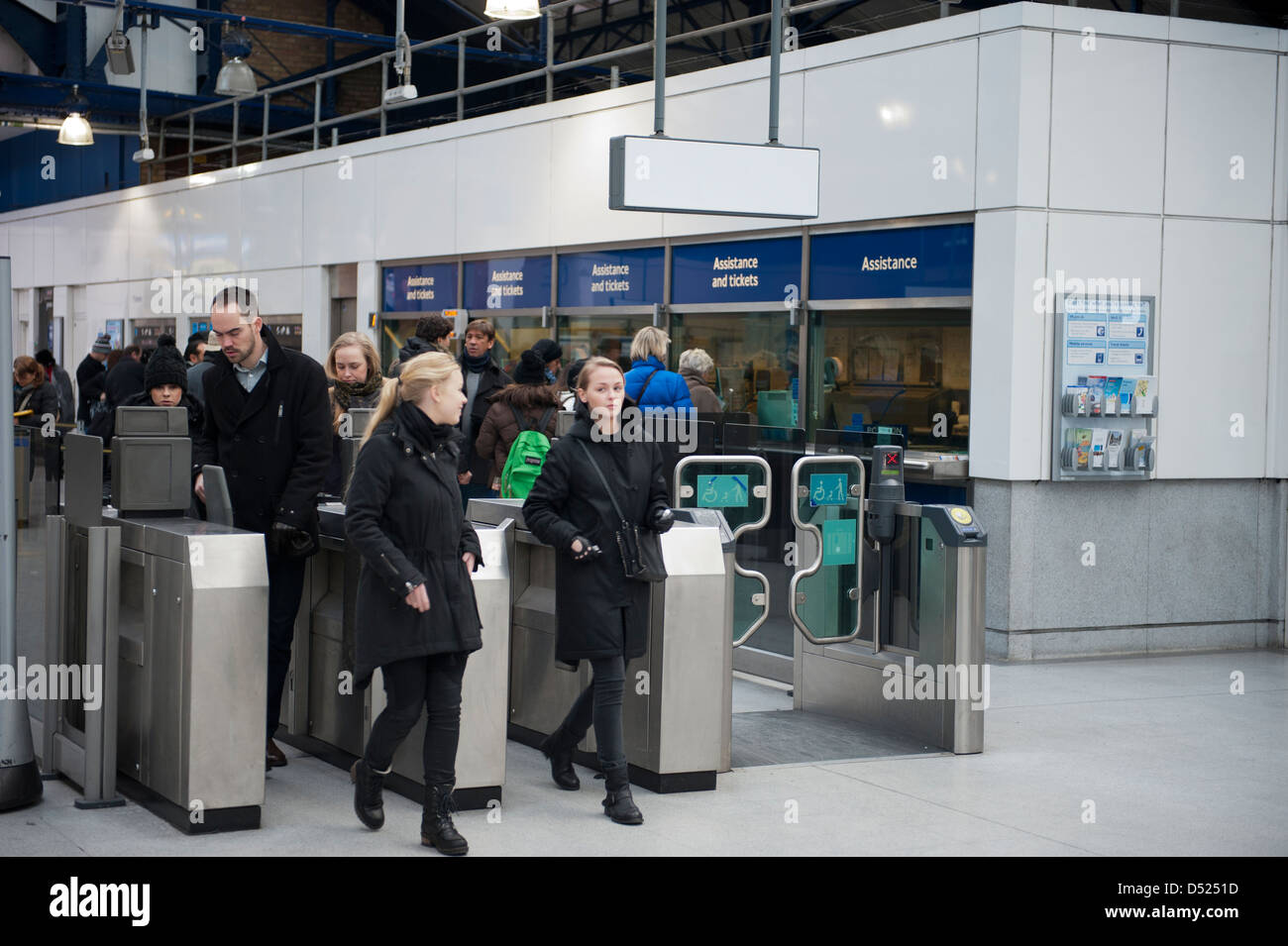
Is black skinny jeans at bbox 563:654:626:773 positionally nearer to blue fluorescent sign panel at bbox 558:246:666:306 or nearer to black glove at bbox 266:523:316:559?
black glove at bbox 266:523:316:559

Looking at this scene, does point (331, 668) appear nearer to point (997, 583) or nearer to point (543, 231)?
point (997, 583)

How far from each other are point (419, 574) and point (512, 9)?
6547 mm

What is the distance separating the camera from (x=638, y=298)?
12.5m

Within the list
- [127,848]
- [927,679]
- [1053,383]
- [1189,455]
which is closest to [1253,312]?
[1189,455]

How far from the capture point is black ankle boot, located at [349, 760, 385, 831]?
17.4 ft

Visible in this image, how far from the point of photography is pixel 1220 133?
9.63 metres

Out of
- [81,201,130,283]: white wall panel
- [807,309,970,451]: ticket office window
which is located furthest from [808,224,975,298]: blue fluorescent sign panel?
[81,201,130,283]: white wall panel

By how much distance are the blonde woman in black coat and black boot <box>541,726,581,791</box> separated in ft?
3.20

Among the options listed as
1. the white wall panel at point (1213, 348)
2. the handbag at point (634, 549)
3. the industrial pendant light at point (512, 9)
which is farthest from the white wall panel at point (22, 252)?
the handbag at point (634, 549)

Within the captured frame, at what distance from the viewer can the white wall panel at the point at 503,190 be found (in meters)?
13.6

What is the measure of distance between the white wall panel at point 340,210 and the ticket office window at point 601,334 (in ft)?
12.2

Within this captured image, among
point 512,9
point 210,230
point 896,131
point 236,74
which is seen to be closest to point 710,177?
point 896,131

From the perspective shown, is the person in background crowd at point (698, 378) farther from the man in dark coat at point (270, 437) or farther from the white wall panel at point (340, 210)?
the white wall panel at point (340, 210)

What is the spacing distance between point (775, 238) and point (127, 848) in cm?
717
